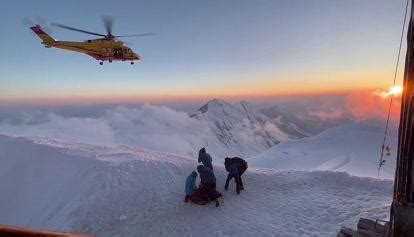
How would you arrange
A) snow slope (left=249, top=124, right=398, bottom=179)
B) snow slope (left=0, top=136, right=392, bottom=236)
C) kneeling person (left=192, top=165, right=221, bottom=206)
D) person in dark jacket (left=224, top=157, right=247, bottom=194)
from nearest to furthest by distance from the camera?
snow slope (left=0, top=136, right=392, bottom=236)
kneeling person (left=192, top=165, right=221, bottom=206)
person in dark jacket (left=224, top=157, right=247, bottom=194)
snow slope (left=249, top=124, right=398, bottom=179)

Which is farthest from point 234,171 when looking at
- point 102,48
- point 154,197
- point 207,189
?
point 102,48

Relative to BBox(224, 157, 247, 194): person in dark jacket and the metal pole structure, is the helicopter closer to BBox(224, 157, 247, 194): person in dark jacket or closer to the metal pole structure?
BBox(224, 157, 247, 194): person in dark jacket

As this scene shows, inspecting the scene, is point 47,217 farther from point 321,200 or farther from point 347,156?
point 347,156

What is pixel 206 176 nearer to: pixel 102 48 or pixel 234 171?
pixel 234 171

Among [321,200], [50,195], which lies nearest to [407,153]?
[321,200]

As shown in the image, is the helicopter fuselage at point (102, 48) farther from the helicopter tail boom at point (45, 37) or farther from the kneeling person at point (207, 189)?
the kneeling person at point (207, 189)

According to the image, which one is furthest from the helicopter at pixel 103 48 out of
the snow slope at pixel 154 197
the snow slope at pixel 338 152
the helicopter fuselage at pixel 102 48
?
the snow slope at pixel 338 152

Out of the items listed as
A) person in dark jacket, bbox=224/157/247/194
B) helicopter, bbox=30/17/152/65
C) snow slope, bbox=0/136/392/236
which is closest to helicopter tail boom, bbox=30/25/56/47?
helicopter, bbox=30/17/152/65
